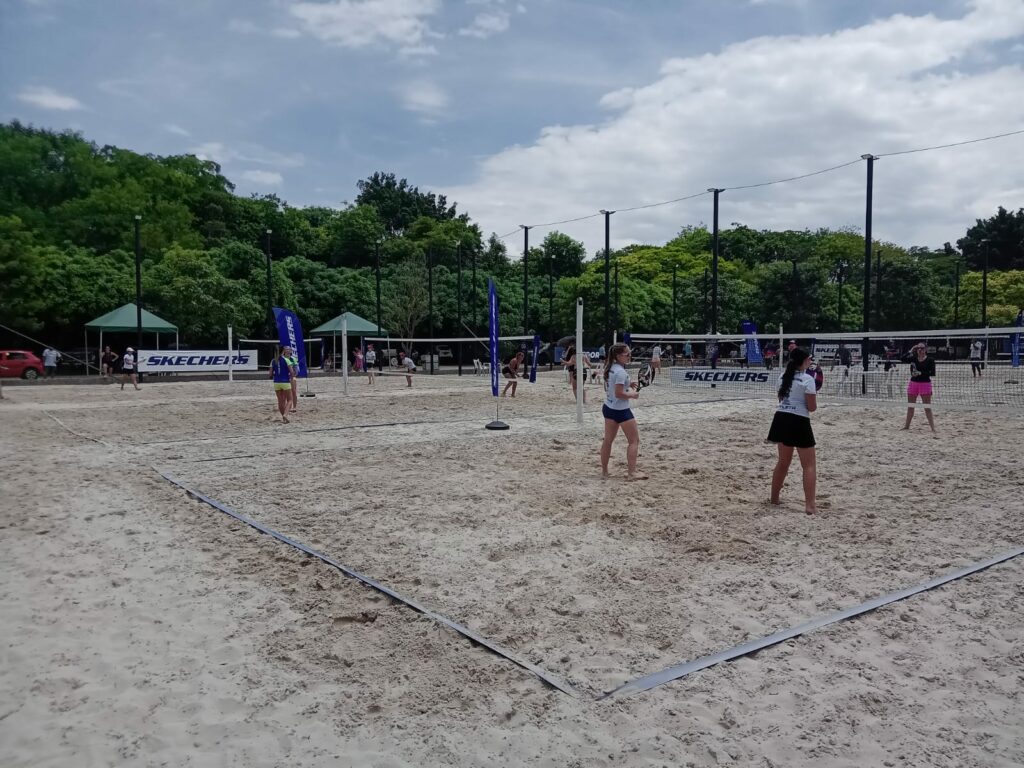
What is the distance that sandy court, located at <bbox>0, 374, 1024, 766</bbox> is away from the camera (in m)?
2.95

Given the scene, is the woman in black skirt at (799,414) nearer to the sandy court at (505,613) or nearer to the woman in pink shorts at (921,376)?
the sandy court at (505,613)

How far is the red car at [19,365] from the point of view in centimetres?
2891

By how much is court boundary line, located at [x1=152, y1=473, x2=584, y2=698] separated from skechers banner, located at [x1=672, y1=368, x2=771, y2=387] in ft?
41.7

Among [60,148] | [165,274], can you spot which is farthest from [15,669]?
[60,148]

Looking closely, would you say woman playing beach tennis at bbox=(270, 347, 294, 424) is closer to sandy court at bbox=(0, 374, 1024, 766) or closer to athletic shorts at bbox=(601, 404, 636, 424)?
sandy court at bbox=(0, 374, 1024, 766)

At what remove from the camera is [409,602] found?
14.1ft

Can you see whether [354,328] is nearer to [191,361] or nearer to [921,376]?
[191,361]

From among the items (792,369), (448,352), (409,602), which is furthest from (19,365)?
(792,369)

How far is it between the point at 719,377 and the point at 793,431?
37.2 ft

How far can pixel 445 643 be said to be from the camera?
12.5 ft

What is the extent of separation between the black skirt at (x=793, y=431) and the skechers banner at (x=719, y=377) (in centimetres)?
1033

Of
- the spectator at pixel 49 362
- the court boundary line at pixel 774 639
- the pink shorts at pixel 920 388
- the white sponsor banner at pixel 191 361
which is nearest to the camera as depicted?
the court boundary line at pixel 774 639

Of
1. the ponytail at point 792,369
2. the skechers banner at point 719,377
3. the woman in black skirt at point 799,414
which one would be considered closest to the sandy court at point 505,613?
the woman in black skirt at point 799,414

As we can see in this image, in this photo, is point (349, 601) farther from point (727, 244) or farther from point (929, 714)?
point (727, 244)
